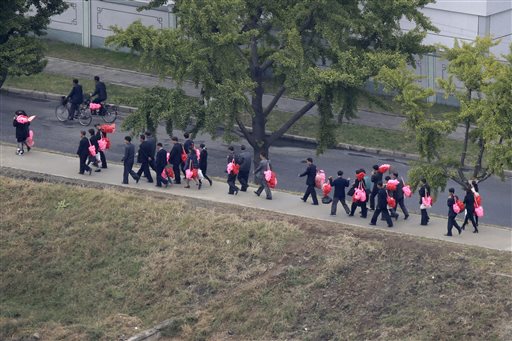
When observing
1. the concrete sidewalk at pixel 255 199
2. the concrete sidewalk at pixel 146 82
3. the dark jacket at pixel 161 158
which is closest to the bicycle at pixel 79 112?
the concrete sidewalk at pixel 255 199

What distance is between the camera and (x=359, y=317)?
23.6m

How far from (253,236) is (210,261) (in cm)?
110

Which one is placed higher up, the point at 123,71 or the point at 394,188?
the point at 123,71

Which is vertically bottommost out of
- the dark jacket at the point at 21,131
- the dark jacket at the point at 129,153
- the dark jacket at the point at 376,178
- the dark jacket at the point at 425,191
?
the dark jacket at the point at 425,191

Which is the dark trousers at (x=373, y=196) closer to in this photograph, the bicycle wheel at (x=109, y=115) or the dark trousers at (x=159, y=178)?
the dark trousers at (x=159, y=178)

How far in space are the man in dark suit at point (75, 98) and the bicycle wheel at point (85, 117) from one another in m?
0.22

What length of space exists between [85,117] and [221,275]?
36.4 ft

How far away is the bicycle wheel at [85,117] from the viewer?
35.1 metres

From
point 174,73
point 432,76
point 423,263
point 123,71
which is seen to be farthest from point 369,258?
point 123,71

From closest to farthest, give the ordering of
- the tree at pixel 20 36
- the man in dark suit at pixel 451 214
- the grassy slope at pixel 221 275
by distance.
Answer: the grassy slope at pixel 221 275 < the man in dark suit at pixel 451 214 < the tree at pixel 20 36

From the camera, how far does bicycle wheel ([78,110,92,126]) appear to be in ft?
115

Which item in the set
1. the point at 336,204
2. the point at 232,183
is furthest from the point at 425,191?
the point at 232,183

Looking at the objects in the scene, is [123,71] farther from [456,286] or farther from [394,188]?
[456,286]

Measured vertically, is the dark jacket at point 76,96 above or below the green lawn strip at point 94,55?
below
